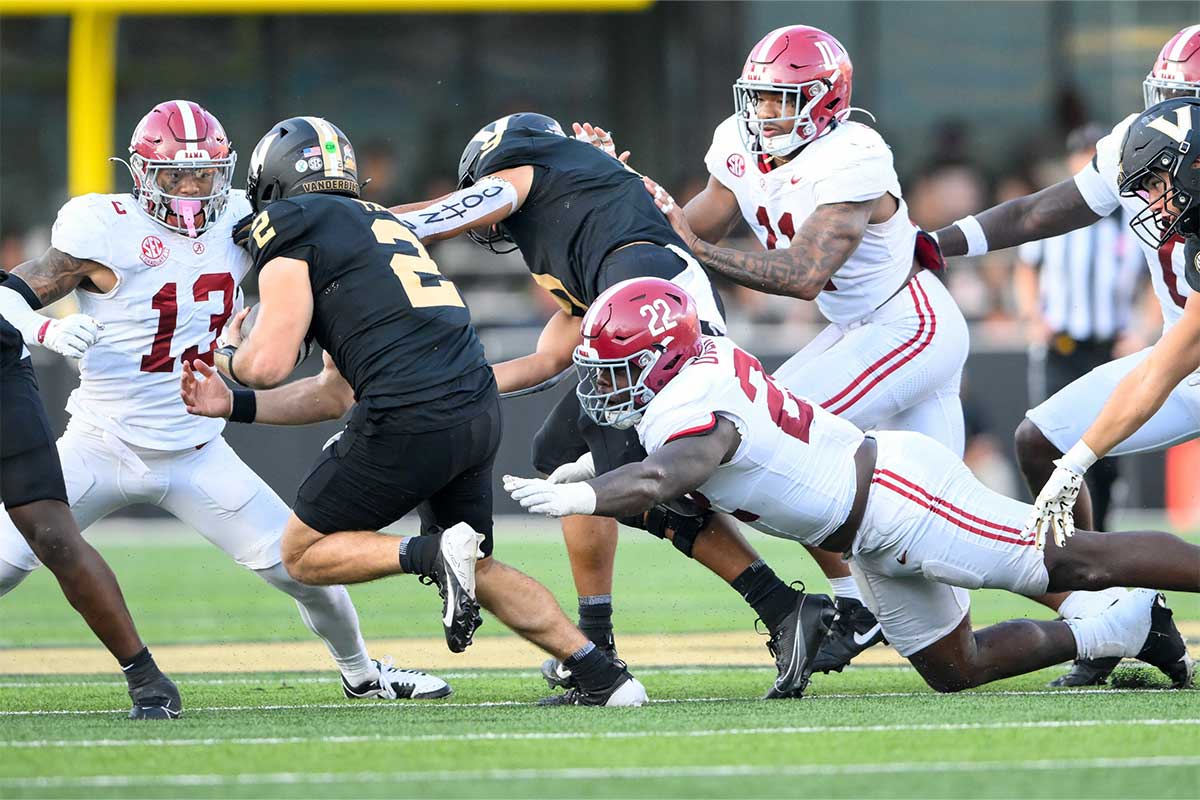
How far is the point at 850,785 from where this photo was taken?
3.78m

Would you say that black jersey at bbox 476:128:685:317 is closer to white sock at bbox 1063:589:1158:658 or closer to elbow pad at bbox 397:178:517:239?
elbow pad at bbox 397:178:517:239

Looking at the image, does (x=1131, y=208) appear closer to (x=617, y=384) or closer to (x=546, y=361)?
(x=546, y=361)

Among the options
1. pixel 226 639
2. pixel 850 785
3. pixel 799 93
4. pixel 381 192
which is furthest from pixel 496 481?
pixel 850 785

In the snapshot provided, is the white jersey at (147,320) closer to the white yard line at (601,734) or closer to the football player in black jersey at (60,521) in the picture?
the football player in black jersey at (60,521)

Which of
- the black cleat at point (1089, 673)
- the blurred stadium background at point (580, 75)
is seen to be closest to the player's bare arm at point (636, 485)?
the black cleat at point (1089, 673)

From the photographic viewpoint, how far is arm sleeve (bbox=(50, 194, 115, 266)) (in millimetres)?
5559

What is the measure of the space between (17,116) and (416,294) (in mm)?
12399

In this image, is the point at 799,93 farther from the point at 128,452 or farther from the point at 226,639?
the point at 226,639

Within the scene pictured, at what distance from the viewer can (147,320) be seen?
573 centimetres

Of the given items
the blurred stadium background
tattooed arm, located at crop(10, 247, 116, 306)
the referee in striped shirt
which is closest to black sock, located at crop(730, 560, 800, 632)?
tattooed arm, located at crop(10, 247, 116, 306)

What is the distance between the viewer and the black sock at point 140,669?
5.14 m

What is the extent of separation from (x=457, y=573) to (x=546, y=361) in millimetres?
1198

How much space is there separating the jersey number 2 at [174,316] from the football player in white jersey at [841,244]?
1.47 metres

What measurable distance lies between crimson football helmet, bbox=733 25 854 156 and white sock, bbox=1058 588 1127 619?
1756mm
